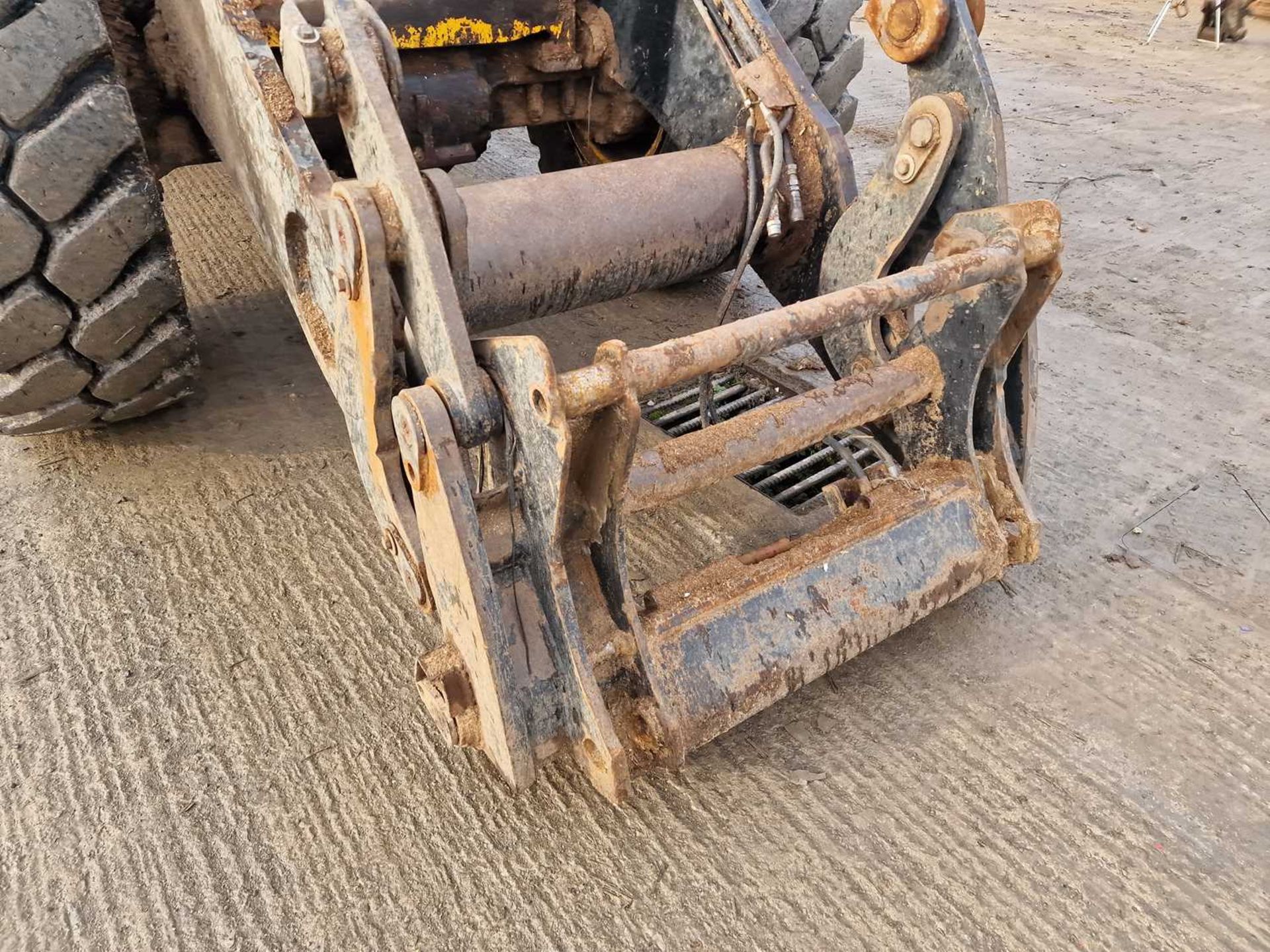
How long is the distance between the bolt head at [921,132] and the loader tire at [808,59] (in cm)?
100

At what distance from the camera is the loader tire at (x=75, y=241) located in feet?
5.41

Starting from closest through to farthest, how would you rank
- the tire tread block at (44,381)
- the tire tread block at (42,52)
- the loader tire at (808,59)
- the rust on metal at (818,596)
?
the rust on metal at (818,596) → the tire tread block at (42,52) → the tire tread block at (44,381) → the loader tire at (808,59)

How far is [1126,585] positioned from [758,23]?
4.83ft

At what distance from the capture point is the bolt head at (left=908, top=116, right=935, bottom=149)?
1.72m

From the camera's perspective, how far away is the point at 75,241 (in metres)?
1.79

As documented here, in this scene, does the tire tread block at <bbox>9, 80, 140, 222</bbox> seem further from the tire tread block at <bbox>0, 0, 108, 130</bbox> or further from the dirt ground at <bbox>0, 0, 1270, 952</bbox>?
the dirt ground at <bbox>0, 0, 1270, 952</bbox>

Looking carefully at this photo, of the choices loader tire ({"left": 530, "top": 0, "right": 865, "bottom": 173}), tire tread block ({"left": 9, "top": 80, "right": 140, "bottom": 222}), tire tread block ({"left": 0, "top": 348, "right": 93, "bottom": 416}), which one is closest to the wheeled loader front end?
tire tread block ({"left": 9, "top": 80, "right": 140, "bottom": 222})

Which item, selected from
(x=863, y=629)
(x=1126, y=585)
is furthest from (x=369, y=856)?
(x=1126, y=585)

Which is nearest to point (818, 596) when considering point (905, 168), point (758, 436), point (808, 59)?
point (758, 436)

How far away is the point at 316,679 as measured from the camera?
5.71ft

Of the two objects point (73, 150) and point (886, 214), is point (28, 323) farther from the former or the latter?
point (886, 214)

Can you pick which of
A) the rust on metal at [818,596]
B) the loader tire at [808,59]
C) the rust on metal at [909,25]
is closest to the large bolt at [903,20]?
the rust on metal at [909,25]

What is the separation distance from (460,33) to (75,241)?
3.07 ft

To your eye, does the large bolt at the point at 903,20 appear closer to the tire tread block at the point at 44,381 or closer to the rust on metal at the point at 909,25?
the rust on metal at the point at 909,25
